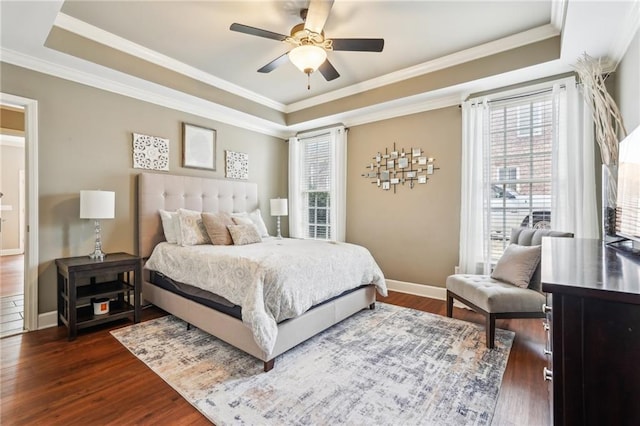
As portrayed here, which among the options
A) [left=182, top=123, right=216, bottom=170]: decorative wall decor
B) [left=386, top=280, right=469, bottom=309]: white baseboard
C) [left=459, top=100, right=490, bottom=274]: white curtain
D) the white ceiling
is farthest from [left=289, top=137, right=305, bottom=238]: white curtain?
[left=459, top=100, right=490, bottom=274]: white curtain

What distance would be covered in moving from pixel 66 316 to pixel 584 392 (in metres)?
3.77

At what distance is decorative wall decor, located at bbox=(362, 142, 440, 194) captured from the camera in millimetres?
3992

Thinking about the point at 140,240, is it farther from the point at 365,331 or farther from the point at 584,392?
the point at 584,392

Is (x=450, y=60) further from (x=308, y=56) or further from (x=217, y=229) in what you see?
(x=217, y=229)

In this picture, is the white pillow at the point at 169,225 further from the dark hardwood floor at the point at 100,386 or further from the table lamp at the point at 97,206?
the dark hardwood floor at the point at 100,386

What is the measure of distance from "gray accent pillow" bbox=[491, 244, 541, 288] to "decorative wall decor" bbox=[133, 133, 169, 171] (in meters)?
4.13

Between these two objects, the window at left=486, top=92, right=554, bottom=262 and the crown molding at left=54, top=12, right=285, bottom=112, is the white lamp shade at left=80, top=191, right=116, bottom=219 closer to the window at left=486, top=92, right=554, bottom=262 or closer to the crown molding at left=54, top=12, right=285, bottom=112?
the crown molding at left=54, top=12, right=285, bottom=112

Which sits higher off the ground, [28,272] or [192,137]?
[192,137]

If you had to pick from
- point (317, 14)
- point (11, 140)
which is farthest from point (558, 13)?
A: point (11, 140)

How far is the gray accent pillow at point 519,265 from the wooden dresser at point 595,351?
2.16 metres

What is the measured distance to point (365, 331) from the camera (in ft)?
9.30

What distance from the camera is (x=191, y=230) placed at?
11.1ft

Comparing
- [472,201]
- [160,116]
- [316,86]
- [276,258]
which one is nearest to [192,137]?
[160,116]

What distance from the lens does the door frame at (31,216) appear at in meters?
2.78
